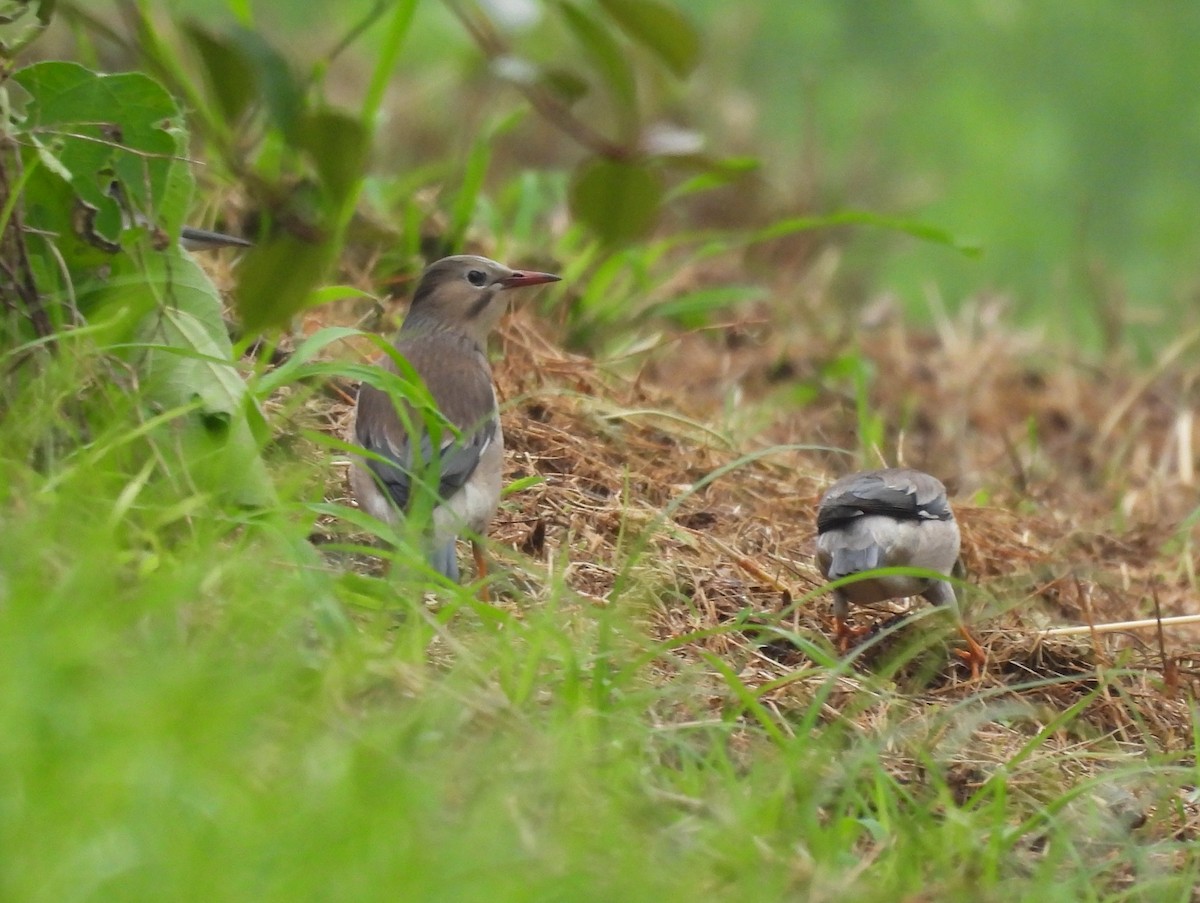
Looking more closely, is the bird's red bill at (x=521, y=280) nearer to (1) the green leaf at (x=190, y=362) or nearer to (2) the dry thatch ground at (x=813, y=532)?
(2) the dry thatch ground at (x=813, y=532)

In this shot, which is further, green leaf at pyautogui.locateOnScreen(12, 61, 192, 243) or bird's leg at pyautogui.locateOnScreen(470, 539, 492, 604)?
bird's leg at pyautogui.locateOnScreen(470, 539, 492, 604)

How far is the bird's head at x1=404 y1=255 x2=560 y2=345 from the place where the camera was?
5891 millimetres

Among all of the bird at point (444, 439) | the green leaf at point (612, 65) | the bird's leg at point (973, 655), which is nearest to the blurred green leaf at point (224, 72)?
the bird at point (444, 439)

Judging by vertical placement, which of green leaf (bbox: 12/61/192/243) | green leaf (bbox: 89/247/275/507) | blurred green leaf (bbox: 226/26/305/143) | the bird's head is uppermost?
blurred green leaf (bbox: 226/26/305/143)

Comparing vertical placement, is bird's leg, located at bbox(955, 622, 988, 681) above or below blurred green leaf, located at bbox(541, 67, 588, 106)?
below

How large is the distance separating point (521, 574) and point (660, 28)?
150cm

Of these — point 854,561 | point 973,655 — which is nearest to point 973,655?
point 973,655

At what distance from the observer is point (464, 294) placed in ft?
19.4

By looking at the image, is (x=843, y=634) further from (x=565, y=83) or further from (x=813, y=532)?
(x=565, y=83)

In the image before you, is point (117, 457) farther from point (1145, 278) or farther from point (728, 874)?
point (1145, 278)

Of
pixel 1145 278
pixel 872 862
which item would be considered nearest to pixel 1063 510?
pixel 872 862

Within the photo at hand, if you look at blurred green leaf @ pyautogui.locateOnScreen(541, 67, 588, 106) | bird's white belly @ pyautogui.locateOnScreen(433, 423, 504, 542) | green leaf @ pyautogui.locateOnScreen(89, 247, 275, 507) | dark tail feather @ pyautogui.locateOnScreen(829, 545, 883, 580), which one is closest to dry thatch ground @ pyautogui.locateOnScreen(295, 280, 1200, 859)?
bird's white belly @ pyautogui.locateOnScreen(433, 423, 504, 542)

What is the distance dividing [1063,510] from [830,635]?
93.9 inches

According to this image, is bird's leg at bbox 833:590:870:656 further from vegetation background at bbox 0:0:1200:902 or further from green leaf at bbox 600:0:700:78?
green leaf at bbox 600:0:700:78
